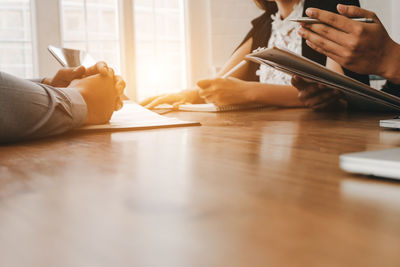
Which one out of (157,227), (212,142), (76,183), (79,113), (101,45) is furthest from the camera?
(101,45)

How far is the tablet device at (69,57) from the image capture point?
987mm

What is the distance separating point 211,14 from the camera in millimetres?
3094

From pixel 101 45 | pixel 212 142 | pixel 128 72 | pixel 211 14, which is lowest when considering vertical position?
pixel 212 142

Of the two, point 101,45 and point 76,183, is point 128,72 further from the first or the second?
point 76,183

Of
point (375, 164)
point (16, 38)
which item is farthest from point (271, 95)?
point (16, 38)

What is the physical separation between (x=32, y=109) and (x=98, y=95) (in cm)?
20

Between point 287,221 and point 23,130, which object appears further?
point 23,130

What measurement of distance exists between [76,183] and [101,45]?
112 inches

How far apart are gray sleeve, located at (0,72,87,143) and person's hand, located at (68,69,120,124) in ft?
0.26

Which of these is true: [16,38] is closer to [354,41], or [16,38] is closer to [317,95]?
[317,95]

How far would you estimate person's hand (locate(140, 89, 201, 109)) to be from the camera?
127 cm

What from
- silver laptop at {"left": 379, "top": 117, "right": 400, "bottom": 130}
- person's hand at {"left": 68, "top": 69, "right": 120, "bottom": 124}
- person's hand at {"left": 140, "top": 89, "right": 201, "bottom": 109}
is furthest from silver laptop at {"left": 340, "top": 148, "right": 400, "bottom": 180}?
person's hand at {"left": 140, "top": 89, "right": 201, "bottom": 109}

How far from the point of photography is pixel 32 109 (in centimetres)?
52

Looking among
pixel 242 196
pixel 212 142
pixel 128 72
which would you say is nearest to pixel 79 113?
pixel 212 142
